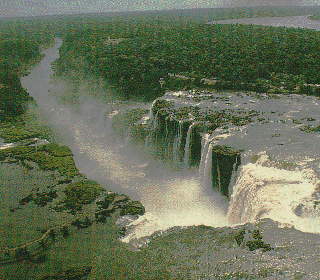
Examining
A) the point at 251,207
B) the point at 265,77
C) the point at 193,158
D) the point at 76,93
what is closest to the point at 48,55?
the point at 76,93

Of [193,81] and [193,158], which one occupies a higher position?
[193,81]

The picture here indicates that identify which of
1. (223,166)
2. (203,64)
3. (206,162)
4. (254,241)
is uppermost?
(203,64)

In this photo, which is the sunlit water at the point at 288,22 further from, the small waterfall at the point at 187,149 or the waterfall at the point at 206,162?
the waterfall at the point at 206,162

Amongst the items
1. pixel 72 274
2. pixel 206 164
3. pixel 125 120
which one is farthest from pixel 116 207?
pixel 125 120

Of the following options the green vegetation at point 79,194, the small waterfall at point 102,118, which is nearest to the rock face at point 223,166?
the green vegetation at point 79,194

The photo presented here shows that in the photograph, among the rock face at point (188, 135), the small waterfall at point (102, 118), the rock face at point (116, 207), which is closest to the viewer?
the rock face at point (116, 207)

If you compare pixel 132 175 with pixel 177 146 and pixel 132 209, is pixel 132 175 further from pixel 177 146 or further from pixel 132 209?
pixel 132 209

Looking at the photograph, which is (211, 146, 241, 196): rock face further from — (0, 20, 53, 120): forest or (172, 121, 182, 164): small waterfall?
(0, 20, 53, 120): forest

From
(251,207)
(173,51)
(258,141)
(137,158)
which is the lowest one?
(137,158)

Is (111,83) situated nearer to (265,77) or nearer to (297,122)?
(265,77)

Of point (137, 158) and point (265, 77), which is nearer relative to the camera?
point (137, 158)

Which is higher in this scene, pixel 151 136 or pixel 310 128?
pixel 310 128
